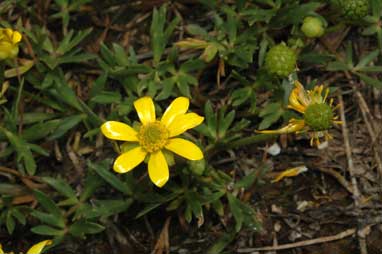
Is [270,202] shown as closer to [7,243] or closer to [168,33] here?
[168,33]

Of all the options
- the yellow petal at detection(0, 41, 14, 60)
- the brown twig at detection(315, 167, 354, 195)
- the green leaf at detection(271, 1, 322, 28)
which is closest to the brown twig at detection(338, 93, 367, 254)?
the brown twig at detection(315, 167, 354, 195)

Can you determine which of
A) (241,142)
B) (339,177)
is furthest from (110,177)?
(339,177)

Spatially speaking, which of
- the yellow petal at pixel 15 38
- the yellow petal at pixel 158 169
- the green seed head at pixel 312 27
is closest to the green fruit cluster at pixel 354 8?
the green seed head at pixel 312 27

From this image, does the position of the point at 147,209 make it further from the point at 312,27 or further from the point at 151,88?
the point at 312,27

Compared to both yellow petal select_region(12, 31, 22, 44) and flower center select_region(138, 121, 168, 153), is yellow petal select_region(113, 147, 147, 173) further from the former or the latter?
yellow petal select_region(12, 31, 22, 44)

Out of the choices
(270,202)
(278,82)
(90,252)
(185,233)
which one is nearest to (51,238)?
(90,252)

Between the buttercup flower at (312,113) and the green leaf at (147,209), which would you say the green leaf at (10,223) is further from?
the buttercup flower at (312,113)
